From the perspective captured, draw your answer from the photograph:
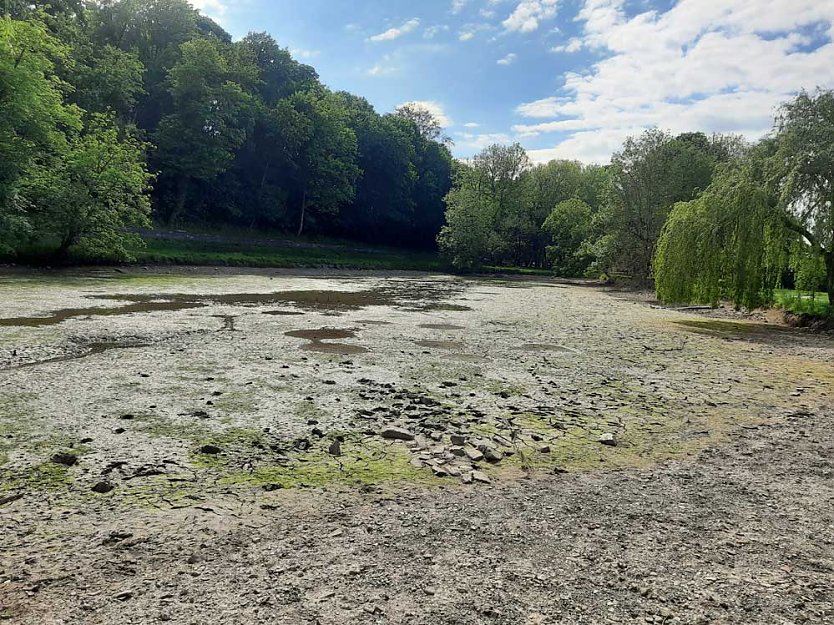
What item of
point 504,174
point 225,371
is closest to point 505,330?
point 225,371

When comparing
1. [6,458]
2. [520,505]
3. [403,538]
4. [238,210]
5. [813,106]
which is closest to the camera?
[403,538]

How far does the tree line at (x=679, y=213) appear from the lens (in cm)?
1902

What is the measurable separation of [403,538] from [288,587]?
106 cm

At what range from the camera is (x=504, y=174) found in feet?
269

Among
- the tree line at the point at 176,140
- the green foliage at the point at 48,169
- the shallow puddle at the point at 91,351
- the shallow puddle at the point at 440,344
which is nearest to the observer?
the shallow puddle at the point at 91,351

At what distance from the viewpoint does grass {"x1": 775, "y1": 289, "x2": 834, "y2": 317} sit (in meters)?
20.3

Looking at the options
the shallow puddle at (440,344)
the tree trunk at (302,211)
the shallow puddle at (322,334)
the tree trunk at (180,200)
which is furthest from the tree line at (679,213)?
the tree trunk at (180,200)

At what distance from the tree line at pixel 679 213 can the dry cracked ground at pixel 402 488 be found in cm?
948

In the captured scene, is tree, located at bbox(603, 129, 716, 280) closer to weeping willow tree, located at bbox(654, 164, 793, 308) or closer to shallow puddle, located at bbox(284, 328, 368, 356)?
weeping willow tree, located at bbox(654, 164, 793, 308)

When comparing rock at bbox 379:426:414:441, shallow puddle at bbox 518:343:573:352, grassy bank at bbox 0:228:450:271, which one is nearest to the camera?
rock at bbox 379:426:414:441

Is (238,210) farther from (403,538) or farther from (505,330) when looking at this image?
(403,538)

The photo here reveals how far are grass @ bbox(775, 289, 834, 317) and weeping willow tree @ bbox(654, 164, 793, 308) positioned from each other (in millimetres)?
1944

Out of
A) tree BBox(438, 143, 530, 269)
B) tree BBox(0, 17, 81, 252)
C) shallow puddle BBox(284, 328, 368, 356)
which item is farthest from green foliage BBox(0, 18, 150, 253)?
tree BBox(438, 143, 530, 269)

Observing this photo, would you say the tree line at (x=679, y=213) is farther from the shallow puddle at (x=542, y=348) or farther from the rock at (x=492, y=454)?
the rock at (x=492, y=454)
